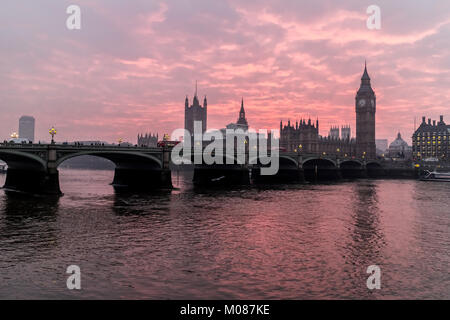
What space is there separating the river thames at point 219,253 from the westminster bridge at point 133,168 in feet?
37.9

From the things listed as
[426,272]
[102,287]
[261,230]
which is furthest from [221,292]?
[261,230]

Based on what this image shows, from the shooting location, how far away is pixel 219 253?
21.9 m

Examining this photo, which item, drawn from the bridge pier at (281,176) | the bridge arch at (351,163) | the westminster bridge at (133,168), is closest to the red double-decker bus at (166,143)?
the westminster bridge at (133,168)

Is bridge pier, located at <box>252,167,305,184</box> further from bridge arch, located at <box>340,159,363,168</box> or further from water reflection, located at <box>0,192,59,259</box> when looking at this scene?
water reflection, located at <box>0,192,59,259</box>

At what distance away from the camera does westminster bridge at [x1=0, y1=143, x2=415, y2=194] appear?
50519 millimetres

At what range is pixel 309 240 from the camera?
25.9 meters

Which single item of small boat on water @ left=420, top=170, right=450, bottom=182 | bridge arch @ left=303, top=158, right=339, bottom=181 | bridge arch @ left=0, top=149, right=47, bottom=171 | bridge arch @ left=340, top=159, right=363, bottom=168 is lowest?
small boat on water @ left=420, top=170, right=450, bottom=182

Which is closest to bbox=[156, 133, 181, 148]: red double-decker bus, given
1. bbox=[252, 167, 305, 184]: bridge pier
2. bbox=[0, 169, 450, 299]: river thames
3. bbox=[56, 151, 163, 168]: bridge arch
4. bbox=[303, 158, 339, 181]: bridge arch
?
bbox=[56, 151, 163, 168]: bridge arch

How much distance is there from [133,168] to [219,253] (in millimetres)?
54649

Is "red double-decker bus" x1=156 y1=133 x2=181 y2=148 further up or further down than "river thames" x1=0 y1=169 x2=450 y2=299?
further up

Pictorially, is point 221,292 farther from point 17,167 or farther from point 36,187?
point 17,167

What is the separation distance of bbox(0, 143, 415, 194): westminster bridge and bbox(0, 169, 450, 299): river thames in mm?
11546

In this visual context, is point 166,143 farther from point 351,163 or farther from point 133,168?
point 351,163
